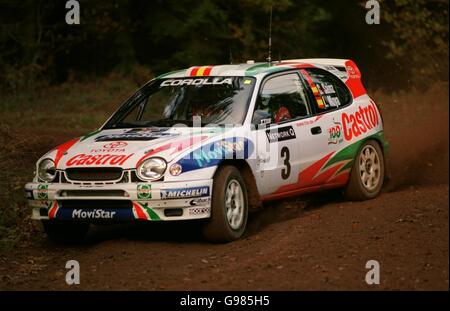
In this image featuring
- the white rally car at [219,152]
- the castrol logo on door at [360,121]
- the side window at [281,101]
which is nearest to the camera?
the white rally car at [219,152]

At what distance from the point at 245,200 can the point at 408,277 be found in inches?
104

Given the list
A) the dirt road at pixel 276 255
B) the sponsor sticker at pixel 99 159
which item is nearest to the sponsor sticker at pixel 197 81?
the dirt road at pixel 276 255

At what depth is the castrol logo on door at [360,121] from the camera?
10133 mm

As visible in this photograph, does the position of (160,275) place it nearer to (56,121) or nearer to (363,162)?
(363,162)

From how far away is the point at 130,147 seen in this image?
8102mm

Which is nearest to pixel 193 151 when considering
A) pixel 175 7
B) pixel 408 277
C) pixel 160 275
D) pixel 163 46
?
pixel 160 275

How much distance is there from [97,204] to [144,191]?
535mm

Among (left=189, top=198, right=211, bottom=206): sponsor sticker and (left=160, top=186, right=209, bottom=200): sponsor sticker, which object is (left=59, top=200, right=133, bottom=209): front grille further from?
(left=189, top=198, right=211, bottom=206): sponsor sticker

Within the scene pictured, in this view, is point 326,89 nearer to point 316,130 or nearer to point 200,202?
point 316,130

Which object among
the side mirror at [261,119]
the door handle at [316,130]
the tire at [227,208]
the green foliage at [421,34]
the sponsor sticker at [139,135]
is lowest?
the tire at [227,208]

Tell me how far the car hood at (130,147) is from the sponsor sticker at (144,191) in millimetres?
217

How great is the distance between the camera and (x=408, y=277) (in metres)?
6.18

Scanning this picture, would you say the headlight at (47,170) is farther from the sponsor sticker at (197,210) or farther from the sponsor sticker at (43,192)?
the sponsor sticker at (197,210)
